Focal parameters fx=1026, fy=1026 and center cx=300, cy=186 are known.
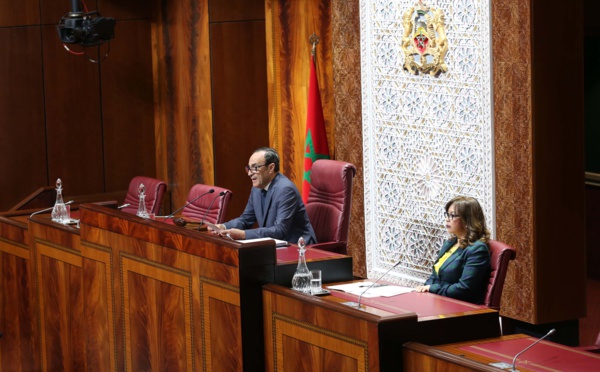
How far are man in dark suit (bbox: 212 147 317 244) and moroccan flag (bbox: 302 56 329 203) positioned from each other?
1.64 metres

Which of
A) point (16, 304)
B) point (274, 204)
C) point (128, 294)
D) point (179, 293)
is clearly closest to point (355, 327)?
point (179, 293)

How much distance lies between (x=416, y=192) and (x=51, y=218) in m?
2.19

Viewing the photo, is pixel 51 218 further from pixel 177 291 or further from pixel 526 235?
pixel 526 235

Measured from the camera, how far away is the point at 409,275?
6.44 m

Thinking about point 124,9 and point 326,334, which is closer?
point 326,334

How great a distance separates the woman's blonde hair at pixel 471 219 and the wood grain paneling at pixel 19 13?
5185mm

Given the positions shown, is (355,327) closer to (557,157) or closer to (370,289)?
(370,289)

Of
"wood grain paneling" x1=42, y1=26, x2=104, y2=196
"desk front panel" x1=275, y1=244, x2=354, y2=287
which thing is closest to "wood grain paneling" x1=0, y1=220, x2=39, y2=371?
"desk front panel" x1=275, y1=244, x2=354, y2=287

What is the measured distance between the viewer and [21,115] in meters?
8.59

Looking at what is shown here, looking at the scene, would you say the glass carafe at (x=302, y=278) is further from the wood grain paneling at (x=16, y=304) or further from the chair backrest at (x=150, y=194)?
the chair backrest at (x=150, y=194)

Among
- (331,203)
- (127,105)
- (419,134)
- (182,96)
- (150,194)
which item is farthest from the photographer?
(127,105)

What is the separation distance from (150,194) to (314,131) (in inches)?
51.6

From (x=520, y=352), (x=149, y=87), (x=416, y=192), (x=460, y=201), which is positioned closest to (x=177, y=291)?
(x=460, y=201)

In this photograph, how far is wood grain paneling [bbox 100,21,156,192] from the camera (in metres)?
9.09
